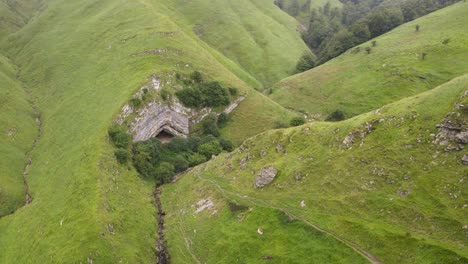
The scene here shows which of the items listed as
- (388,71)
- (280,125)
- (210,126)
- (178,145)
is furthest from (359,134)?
(388,71)

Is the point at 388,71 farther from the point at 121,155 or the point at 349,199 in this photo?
the point at 121,155

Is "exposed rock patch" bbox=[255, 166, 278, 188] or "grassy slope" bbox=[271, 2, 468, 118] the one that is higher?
"exposed rock patch" bbox=[255, 166, 278, 188]

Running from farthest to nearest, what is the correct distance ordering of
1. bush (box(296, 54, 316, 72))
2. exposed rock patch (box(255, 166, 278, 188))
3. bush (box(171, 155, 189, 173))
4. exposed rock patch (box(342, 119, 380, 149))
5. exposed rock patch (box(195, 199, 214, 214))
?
A: 1. bush (box(296, 54, 316, 72))
2. bush (box(171, 155, 189, 173))
3. exposed rock patch (box(195, 199, 214, 214))
4. exposed rock patch (box(255, 166, 278, 188))
5. exposed rock patch (box(342, 119, 380, 149))

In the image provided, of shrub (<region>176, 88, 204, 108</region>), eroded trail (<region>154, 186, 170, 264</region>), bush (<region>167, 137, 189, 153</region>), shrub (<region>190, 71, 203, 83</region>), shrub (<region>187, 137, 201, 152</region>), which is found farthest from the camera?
shrub (<region>190, 71, 203, 83</region>)

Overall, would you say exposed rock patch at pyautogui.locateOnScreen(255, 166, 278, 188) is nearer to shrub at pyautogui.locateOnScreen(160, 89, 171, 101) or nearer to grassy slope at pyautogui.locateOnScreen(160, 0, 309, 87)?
shrub at pyautogui.locateOnScreen(160, 89, 171, 101)

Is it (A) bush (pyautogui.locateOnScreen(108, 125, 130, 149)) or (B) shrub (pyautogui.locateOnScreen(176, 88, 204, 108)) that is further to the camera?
(B) shrub (pyautogui.locateOnScreen(176, 88, 204, 108))

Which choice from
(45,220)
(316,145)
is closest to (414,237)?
(316,145)

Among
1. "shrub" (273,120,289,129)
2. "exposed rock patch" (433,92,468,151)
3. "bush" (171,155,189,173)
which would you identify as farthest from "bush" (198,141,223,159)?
"exposed rock patch" (433,92,468,151)
